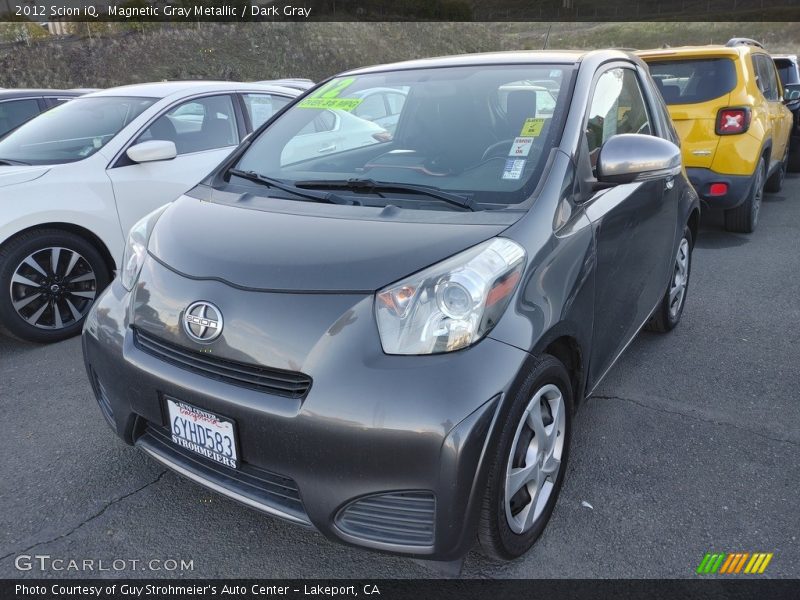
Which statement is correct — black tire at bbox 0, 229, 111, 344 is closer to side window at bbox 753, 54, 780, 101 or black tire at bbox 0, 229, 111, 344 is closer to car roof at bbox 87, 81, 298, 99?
car roof at bbox 87, 81, 298, 99

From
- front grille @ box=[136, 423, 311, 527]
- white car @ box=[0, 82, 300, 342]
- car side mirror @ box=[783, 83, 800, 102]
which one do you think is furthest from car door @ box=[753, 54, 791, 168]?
front grille @ box=[136, 423, 311, 527]

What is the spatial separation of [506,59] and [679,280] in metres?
1.84

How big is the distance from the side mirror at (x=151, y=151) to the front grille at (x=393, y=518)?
315cm

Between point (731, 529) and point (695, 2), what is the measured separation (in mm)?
79620

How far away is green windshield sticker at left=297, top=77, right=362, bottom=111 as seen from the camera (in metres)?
3.03

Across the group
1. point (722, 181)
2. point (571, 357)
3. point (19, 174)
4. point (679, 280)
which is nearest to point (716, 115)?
point (722, 181)

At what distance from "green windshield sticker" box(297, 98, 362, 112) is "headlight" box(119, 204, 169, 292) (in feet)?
3.22

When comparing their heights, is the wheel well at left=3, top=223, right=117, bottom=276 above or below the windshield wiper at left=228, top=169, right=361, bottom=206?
below

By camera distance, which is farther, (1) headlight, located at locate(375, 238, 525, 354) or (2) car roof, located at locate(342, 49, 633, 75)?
(2) car roof, located at locate(342, 49, 633, 75)

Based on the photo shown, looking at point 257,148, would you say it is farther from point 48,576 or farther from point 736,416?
point 736,416

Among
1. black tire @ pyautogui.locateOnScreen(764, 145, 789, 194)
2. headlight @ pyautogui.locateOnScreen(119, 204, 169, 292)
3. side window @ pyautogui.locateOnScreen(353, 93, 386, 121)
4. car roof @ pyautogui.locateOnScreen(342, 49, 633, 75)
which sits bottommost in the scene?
black tire @ pyautogui.locateOnScreen(764, 145, 789, 194)

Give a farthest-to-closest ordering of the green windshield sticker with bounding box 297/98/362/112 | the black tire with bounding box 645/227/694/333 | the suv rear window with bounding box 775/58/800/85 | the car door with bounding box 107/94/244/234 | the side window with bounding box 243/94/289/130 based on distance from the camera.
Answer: the suv rear window with bounding box 775/58/800/85
the side window with bounding box 243/94/289/130
the car door with bounding box 107/94/244/234
the black tire with bounding box 645/227/694/333
the green windshield sticker with bounding box 297/98/362/112

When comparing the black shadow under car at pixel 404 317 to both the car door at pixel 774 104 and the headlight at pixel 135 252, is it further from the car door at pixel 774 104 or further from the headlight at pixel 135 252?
the car door at pixel 774 104

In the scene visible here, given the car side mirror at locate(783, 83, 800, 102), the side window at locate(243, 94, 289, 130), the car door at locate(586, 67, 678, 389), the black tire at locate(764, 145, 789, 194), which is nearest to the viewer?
the car door at locate(586, 67, 678, 389)
